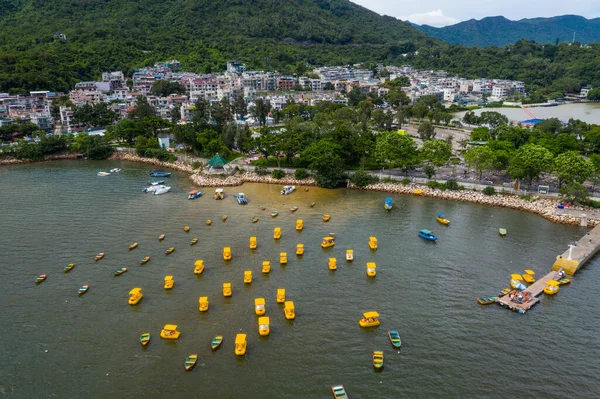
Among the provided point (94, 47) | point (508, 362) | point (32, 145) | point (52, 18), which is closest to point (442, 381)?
point (508, 362)

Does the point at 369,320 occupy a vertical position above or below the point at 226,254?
below

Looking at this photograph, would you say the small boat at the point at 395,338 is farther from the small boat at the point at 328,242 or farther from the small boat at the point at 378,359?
the small boat at the point at 328,242

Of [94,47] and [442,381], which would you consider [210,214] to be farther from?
[94,47]

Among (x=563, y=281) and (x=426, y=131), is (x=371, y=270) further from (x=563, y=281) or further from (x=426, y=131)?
(x=426, y=131)

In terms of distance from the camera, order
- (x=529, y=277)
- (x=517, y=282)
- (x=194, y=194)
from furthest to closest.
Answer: (x=194, y=194) → (x=529, y=277) → (x=517, y=282)

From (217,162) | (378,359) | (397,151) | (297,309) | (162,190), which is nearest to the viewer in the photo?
(378,359)

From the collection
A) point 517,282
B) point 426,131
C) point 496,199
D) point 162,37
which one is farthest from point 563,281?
point 162,37
